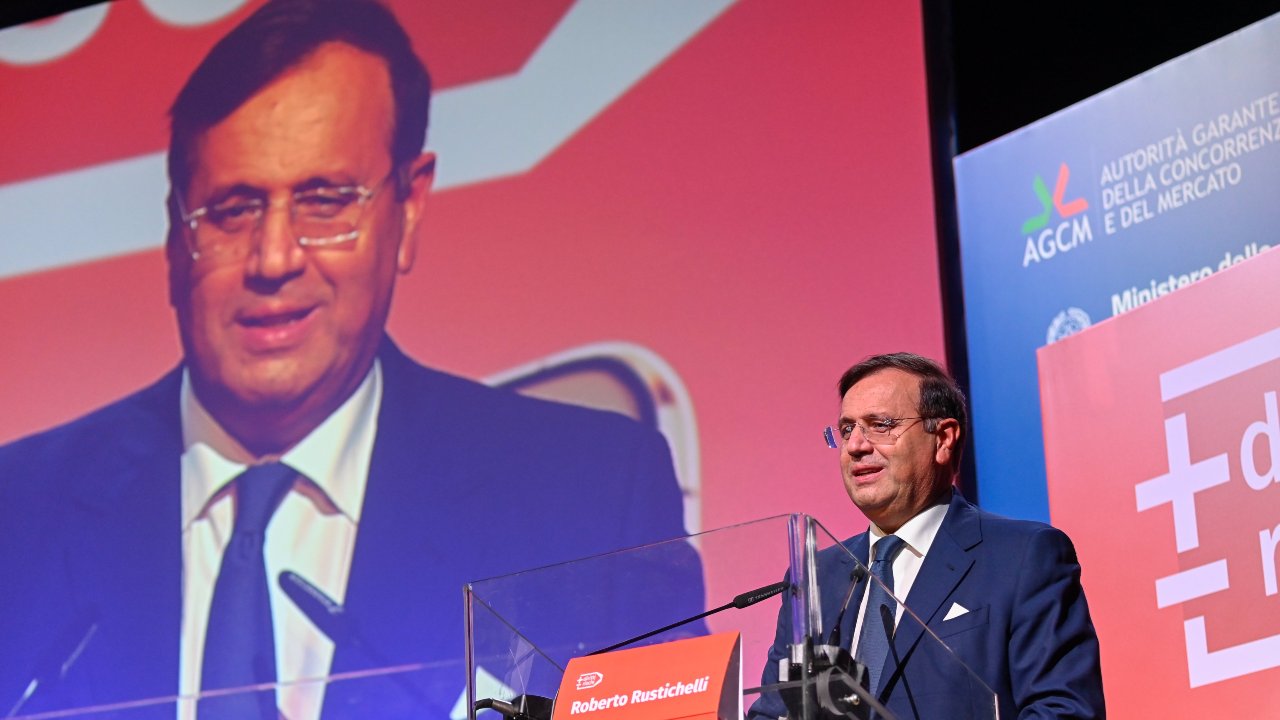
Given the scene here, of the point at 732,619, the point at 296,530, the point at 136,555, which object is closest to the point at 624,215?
the point at 296,530

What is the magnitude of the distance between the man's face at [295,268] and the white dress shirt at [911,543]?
2718 mm

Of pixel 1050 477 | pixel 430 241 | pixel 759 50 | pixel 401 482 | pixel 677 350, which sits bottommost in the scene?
pixel 1050 477

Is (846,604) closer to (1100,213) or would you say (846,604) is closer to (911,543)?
(911,543)

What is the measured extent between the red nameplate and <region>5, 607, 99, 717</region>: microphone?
11.4 ft

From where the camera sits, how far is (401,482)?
4883 mm

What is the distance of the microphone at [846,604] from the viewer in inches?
79.7

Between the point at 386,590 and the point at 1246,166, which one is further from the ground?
the point at 1246,166

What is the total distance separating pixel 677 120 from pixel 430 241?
93 centimetres

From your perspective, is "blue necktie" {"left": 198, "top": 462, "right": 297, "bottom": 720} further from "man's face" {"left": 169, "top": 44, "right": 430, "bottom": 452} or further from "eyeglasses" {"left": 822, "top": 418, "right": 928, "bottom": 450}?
"eyeglasses" {"left": 822, "top": 418, "right": 928, "bottom": 450}

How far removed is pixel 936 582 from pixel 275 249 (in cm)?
320

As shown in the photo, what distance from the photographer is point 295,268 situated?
5094 millimetres

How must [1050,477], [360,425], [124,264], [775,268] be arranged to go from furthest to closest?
[124,264], [360,425], [775,268], [1050,477]

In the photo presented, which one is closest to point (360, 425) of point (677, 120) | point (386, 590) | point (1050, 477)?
point (386, 590)

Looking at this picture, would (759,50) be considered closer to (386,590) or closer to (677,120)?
(677,120)
